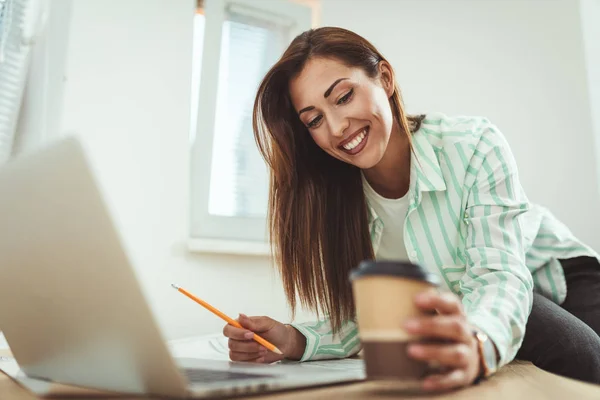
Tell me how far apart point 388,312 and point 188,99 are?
1.35 meters

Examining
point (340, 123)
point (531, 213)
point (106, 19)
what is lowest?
point (531, 213)

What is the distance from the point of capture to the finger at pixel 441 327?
42 cm

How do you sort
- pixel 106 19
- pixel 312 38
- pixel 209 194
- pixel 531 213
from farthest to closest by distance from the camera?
pixel 209 194
pixel 106 19
pixel 531 213
pixel 312 38

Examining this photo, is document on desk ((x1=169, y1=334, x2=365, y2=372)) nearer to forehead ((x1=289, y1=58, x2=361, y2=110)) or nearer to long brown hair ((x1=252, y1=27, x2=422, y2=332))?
long brown hair ((x1=252, y1=27, x2=422, y2=332))

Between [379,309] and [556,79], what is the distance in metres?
2.04

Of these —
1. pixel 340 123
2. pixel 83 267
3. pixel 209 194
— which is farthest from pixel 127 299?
pixel 209 194

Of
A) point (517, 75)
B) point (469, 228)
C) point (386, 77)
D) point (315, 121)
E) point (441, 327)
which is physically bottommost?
point (441, 327)

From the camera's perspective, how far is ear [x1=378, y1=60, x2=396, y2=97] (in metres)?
1.07

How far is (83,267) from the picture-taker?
1.32 ft

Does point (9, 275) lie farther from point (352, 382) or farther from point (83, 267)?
point (352, 382)

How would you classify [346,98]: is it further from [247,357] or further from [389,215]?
[247,357]

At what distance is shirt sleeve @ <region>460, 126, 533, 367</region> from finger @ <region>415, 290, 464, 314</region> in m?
0.13

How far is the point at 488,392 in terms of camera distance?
1.57 feet

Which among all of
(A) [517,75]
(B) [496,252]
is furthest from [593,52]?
(B) [496,252]
